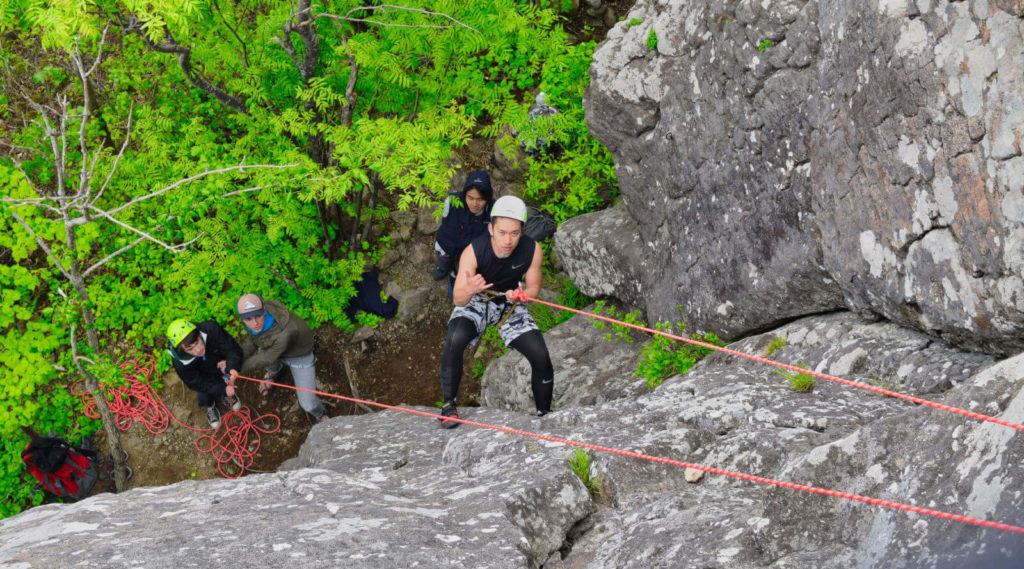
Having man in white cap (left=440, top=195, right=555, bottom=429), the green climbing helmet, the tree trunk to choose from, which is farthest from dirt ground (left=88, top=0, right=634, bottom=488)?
man in white cap (left=440, top=195, right=555, bottom=429)

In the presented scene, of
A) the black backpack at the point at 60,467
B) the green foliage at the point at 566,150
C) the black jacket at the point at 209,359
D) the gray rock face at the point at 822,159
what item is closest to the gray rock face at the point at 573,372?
the gray rock face at the point at 822,159

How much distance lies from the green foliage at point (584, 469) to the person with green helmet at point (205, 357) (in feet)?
18.2

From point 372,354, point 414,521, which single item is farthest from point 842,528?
point 372,354

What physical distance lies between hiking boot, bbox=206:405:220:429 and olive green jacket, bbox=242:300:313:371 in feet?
3.95

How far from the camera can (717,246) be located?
6.64 metres

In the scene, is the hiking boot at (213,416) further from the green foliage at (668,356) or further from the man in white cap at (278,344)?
the green foliage at (668,356)

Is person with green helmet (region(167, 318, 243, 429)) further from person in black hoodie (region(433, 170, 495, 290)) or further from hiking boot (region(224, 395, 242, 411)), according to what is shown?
person in black hoodie (region(433, 170, 495, 290))

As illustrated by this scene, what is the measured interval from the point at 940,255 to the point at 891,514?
86.5 inches

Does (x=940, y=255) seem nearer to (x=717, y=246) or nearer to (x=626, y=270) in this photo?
(x=717, y=246)

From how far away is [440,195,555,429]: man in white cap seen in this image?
20.0 feet

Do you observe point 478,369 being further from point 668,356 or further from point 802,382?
point 802,382

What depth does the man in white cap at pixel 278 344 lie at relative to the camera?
8359 mm

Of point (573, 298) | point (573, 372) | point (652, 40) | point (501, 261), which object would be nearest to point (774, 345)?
point (501, 261)

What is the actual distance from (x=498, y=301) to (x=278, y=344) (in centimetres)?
371
